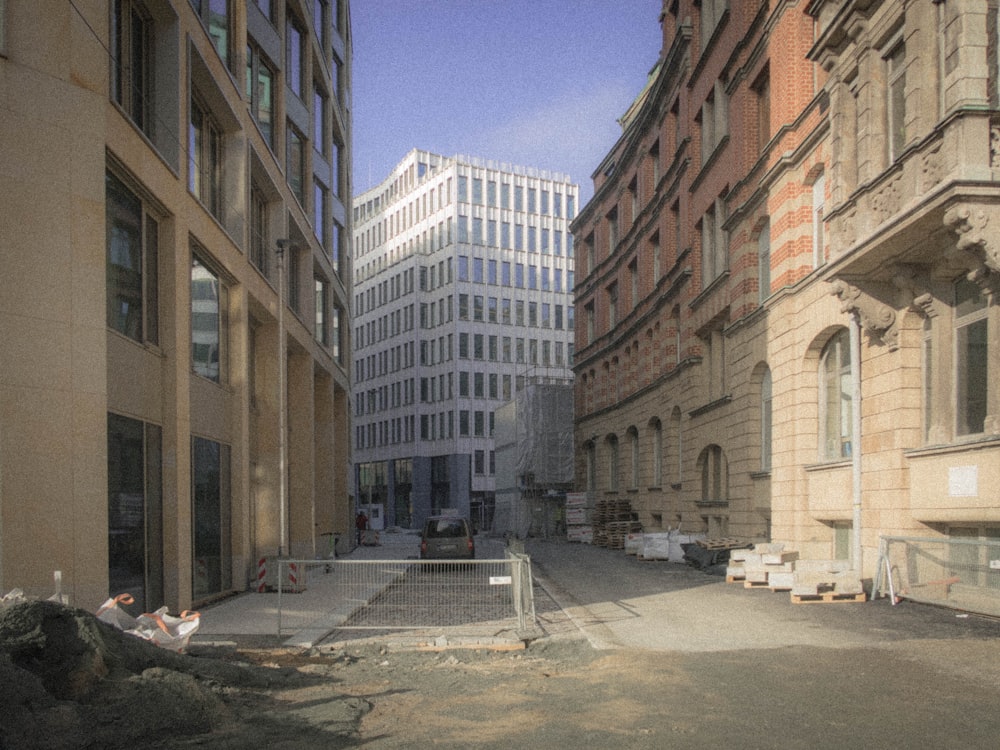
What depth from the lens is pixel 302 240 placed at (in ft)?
89.5

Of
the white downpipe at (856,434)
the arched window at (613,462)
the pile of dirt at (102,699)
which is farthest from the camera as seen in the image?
the arched window at (613,462)

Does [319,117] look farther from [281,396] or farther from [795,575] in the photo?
[795,575]

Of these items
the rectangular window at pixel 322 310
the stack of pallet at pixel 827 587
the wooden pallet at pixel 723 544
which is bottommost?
the wooden pallet at pixel 723 544

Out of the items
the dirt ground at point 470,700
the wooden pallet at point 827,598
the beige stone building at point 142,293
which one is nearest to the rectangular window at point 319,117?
the beige stone building at point 142,293

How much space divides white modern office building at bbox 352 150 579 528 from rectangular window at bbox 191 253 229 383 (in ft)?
198

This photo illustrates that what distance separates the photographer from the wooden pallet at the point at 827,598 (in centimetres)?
1550

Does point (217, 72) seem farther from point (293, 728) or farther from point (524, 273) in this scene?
point (524, 273)

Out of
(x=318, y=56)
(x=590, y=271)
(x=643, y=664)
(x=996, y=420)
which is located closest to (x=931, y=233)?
(x=996, y=420)

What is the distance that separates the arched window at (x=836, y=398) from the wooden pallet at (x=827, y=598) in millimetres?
4230

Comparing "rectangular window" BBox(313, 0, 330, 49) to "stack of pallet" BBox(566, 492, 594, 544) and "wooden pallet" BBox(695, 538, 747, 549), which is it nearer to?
"wooden pallet" BBox(695, 538, 747, 549)

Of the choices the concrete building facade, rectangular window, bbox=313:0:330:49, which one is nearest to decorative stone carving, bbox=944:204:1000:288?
the concrete building facade

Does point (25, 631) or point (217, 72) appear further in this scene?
point (217, 72)

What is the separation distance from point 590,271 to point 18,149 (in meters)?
40.9

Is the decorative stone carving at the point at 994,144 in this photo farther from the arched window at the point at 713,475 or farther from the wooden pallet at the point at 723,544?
the arched window at the point at 713,475
